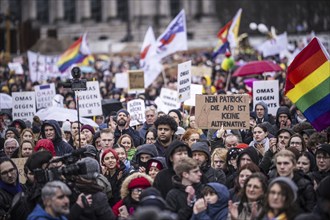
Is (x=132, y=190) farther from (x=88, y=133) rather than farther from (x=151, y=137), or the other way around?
(x=88, y=133)

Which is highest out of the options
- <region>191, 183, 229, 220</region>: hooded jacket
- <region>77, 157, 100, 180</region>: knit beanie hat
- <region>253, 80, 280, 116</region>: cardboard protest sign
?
<region>253, 80, 280, 116</region>: cardboard protest sign

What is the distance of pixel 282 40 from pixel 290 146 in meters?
A: 18.1

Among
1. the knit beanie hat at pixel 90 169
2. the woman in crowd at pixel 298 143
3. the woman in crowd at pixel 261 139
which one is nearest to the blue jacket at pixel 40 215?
the knit beanie hat at pixel 90 169

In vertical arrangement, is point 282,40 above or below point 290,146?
above

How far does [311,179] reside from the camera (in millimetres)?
11898

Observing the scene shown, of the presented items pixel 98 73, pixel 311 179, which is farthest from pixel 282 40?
pixel 311 179

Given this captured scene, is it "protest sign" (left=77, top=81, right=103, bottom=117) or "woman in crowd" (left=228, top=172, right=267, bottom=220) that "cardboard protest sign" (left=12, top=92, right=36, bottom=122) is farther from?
"woman in crowd" (left=228, top=172, right=267, bottom=220)

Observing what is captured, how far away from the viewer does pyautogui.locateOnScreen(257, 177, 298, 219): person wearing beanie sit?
1009cm

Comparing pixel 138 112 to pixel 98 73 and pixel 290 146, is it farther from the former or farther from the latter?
pixel 98 73

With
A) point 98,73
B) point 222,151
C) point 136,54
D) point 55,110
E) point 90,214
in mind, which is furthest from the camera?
point 136,54

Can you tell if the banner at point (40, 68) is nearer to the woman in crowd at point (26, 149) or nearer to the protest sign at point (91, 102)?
the protest sign at point (91, 102)

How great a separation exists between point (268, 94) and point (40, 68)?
14328 millimetres

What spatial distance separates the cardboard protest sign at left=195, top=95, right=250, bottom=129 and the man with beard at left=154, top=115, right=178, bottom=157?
186 cm

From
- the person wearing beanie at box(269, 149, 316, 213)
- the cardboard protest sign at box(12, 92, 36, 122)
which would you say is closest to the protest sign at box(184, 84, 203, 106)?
the cardboard protest sign at box(12, 92, 36, 122)
